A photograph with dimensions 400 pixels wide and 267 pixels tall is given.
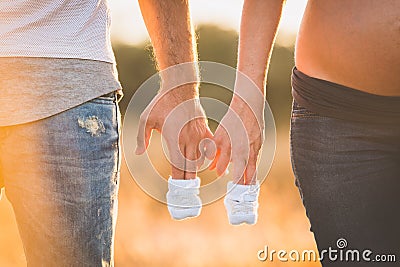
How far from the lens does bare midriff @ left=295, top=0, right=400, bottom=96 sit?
2.82m

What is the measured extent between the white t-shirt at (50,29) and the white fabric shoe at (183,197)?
0.56 metres

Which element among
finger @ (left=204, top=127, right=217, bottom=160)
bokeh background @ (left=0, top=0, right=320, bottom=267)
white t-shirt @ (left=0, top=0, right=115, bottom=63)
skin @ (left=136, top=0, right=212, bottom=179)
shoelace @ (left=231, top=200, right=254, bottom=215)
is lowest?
bokeh background @ (left=0, top=0, right=320, bottom=267)

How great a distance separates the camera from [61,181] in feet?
8.71

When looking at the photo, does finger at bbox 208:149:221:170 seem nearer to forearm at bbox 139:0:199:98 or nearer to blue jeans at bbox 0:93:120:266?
forearm at bbox 139:0:199:98

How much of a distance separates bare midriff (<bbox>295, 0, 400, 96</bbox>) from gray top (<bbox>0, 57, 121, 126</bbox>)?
66cm

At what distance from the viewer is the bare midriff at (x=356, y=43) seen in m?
2.82

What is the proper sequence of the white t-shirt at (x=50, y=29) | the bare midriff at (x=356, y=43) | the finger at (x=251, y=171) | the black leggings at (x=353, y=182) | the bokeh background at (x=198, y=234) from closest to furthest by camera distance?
the white t-shirt at (x=50, y=29) → the bare midriff at (x=356, y=43) → the black leggings at (x=353, y=182) → the finger at (x=251, y=171) → the bokeh background at (x=198, y=234)

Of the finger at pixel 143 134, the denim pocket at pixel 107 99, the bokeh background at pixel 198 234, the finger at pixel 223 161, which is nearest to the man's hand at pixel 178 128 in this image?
the finger at pixel 143 134

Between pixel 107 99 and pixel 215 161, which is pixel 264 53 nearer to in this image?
pixel 215 161

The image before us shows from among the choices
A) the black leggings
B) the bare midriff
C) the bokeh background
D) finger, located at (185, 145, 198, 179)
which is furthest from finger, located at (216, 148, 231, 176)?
the bokeh background

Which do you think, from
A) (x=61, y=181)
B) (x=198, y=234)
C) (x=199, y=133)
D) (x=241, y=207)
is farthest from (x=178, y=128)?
(x=198, y=234)

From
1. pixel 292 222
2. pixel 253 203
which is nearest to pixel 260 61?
pixel 253 203

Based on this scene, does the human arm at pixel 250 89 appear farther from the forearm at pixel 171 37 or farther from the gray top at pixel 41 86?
the gray top at pixel 41 86

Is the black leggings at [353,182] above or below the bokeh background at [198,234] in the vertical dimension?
above
